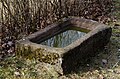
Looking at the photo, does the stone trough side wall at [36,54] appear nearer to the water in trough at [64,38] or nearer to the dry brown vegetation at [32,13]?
the water in trough at [64,38]

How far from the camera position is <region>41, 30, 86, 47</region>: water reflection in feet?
16.7

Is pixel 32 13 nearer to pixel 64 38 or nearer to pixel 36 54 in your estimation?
pixel 64 38

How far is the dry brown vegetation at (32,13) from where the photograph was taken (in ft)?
17.9

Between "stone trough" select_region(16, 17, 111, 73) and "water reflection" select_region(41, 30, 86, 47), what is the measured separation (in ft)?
0.24

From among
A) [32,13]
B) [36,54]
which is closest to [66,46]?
[36,54]

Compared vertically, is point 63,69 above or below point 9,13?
below

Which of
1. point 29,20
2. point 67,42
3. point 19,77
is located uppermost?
point 29,20

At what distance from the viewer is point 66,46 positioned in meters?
4.74

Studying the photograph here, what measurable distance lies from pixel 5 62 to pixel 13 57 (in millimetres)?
166

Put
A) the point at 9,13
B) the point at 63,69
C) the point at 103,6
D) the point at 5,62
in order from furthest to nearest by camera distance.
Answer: the point at 103,6
the point at 9,13
the point at 5,62
the point at 63,69

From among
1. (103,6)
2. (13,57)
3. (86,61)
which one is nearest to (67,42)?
(86,61)

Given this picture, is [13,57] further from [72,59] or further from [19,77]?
[72,59]

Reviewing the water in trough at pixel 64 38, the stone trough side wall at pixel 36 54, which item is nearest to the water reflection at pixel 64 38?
the water in trough at pixel 64 38

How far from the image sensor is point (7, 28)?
551cm
